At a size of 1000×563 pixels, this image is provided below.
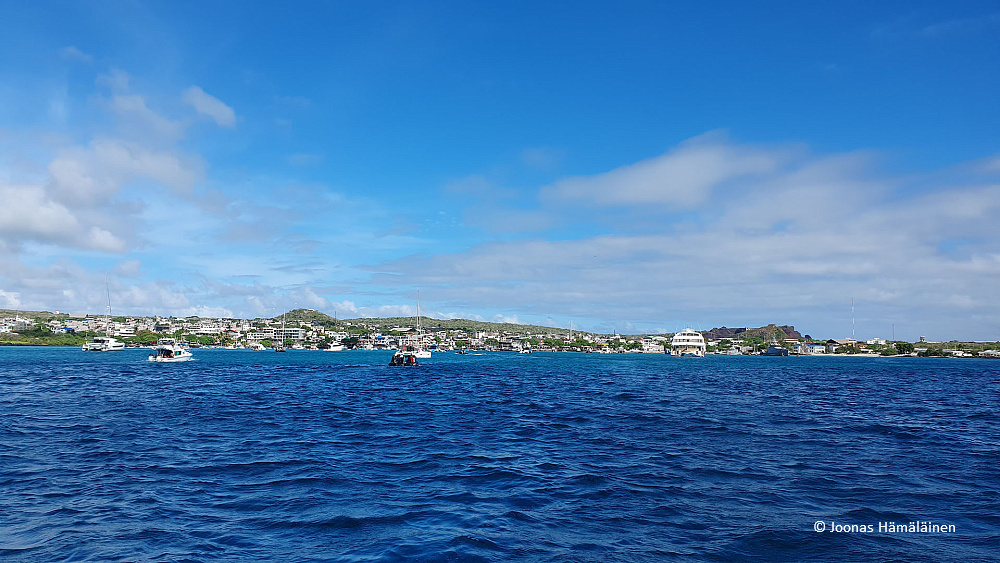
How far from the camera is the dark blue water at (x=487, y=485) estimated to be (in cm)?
1055

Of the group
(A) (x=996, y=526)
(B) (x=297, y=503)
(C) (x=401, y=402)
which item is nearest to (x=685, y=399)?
(C) (x=401, y=402)

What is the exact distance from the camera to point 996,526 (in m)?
12.0

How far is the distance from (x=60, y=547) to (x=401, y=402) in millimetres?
29275

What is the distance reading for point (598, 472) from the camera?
17.0 m

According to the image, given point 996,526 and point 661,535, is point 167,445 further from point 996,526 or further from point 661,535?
point 996,526

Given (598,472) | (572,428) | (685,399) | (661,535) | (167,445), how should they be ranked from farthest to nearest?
(685,399) → (572,428) → (167,445) → (598,472) → (661,535)

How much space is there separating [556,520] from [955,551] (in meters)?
7.86

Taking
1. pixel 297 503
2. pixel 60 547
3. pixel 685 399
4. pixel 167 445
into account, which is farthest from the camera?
pixel 685 399

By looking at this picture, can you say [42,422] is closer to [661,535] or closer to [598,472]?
[598,472]

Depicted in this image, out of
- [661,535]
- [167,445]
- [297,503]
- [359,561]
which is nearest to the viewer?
[359,561]

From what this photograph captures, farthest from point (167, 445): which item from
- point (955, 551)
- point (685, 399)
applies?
point (685, 399)

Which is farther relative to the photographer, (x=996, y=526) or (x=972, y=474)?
(x=972, y=474)

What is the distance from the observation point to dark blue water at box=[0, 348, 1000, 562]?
10.6 meters

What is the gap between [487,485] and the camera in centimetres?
1543
